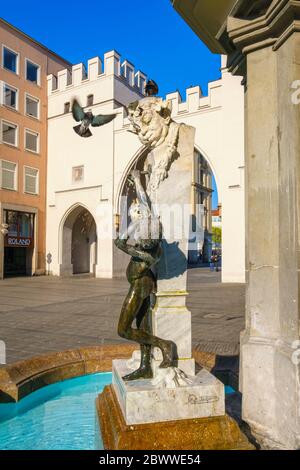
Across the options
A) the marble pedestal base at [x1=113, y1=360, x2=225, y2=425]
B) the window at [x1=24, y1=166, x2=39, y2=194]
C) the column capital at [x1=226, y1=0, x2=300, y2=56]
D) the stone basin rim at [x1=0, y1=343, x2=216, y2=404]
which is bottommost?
the stone basin rim at [x1=0, y1=343, x2=216, y2=404]

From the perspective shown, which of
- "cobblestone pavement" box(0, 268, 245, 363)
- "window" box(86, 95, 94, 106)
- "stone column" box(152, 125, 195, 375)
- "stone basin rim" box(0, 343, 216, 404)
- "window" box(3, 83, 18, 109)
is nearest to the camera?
"stone column" box(152, 125, 195, 375)

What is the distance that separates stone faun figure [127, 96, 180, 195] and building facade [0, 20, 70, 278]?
2331 centimetres

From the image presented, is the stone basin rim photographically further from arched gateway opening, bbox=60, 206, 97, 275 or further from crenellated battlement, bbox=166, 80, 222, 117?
arched gateway opening, bbox=60, 206, 97, 275

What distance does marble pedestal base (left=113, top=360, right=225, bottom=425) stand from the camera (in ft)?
8.05

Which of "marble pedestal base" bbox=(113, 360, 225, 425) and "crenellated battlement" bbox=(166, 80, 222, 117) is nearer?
"marble pedestal base" bbox=(113, 360, 225, 425)

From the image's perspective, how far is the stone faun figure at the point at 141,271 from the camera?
2654 mm

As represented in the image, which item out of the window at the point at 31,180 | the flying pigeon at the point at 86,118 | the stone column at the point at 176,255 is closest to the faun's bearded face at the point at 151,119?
the stone column at the point at 176,255

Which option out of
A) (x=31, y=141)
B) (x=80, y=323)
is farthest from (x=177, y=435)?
(x=31, y=141)

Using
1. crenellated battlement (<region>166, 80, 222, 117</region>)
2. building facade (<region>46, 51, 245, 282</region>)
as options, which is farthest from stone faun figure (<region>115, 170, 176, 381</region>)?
crenellated battlement (<region>166, 80, 222, 117</region>)

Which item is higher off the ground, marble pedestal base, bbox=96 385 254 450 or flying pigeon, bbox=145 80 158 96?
flying pigeon, bbox=145 80 158 96

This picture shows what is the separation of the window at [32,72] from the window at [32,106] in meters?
1.46

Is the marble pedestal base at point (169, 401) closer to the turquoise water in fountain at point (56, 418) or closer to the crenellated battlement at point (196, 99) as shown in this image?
the turquoise water in fountain at point (56, 418)

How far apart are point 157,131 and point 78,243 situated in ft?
87.9

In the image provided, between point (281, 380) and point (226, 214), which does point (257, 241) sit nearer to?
point (281, 380)
